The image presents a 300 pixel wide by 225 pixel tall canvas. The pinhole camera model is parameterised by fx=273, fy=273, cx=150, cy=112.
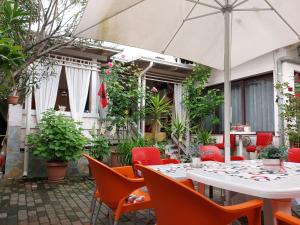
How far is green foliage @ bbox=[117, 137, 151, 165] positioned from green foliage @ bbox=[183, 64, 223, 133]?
247cm

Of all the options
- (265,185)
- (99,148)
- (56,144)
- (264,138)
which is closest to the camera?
(265,185)

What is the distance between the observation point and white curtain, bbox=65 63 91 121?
683 cm

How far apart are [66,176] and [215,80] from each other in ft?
18.1

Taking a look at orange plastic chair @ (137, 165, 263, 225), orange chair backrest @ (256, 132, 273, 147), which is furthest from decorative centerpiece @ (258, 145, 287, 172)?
orange chair backrest @ (256, 132, 273, 147)

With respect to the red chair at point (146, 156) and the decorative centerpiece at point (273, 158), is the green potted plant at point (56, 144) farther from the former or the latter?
the decorative centerpiece at point (273, 158)

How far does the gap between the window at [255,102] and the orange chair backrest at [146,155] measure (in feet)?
16.2

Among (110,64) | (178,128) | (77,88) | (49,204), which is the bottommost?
(49,204)

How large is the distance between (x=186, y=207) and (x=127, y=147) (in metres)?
5.15

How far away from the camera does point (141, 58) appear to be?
7.89 m

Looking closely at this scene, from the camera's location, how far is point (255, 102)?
7949 mm

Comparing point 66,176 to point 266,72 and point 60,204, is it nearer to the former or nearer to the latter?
point 60,204

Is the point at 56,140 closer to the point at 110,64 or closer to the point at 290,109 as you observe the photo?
the point at 110,64

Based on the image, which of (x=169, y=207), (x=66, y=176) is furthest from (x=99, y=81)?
(x=169, y=207)

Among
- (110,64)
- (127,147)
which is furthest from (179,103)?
(127,147)
